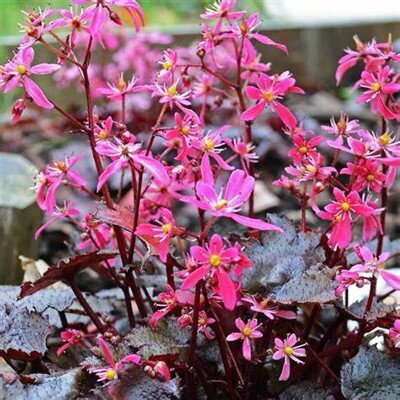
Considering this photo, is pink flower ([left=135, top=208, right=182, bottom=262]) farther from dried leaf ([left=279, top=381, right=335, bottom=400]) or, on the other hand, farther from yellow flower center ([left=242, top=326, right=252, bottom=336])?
dried leaf ([left=279, top=381, right=335, bottom=400])

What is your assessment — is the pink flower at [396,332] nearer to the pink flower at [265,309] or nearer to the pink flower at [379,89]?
the pink flower at [265,309]

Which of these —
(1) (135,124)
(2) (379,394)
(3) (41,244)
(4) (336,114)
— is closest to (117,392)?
(2) (379,394)

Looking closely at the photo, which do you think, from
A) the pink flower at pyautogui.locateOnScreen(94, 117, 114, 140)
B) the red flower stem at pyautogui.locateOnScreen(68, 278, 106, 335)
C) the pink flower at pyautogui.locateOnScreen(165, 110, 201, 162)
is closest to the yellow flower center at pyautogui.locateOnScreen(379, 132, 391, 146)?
the pink flower at pyautogui.locateOnScreen(165, 110, 201, 162)

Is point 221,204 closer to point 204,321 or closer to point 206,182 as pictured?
point 206,182

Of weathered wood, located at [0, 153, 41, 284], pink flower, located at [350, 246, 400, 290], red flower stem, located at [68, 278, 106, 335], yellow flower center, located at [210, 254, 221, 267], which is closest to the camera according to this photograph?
yellow flower center, located at [210, 254, 221, 267]

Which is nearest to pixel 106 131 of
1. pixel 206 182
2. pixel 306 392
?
pixel 206 182

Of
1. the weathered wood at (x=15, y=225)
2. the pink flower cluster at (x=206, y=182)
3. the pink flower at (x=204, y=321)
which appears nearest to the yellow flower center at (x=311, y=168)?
the pink flower cluster at (x=206, y=182)
